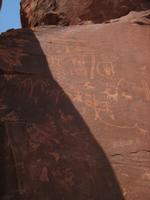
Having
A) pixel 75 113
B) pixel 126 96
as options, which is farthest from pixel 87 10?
pixel 75 113

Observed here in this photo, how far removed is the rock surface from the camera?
3049mm

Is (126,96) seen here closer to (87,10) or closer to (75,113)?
(75,113)

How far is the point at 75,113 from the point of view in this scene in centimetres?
356

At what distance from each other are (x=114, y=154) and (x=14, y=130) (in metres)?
0.87

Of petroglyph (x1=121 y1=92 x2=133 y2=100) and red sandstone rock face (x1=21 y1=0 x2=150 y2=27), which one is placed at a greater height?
red sandstone rock face (x1=21 y1=0 x2=150 y2=27)

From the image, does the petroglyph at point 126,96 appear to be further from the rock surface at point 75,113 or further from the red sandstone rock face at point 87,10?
the red sandstone rock face at point 87,10

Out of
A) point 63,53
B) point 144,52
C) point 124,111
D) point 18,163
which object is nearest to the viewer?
point 18,163

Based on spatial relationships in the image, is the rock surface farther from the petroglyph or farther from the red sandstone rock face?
the red sandstone rock face

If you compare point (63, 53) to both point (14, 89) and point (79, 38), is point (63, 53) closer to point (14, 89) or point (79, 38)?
point (79, 38)

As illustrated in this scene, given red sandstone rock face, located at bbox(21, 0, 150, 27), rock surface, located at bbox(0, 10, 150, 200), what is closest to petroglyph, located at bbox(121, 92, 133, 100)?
rock surface, located at bbox(0, 10, 150, 200)

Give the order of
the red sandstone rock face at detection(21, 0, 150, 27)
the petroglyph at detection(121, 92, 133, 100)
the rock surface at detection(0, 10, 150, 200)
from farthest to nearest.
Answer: the red sandstone rock face at detection(21, 0, 150, 27) < the petroglyph at detection(121, 92, 133, 100) < the rock surface at detection(0, 10, 150, 200)

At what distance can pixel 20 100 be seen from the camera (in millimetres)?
3477

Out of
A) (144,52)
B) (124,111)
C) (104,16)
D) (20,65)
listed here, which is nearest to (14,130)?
(20,65)

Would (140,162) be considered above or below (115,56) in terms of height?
below
